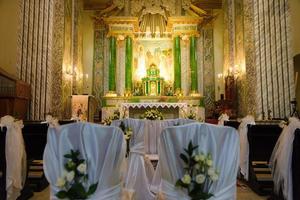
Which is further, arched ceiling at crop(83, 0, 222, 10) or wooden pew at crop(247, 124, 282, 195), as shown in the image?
arched ceiling at crop(83, 0, 222, 10)

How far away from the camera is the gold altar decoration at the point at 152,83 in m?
13.0

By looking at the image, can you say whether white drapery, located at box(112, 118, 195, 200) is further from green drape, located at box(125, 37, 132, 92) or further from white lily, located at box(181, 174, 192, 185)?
green drape, located at box(125, 37, 132, 92)

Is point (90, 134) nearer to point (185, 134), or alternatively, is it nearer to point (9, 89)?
point (185, 134)

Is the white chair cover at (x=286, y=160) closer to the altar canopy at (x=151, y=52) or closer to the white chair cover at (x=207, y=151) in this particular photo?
the white chair cover at (x=207, y=151)

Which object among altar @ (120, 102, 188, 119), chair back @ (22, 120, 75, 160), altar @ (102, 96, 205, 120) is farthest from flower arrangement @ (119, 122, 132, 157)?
altar @ (120, 102, 188, 119)

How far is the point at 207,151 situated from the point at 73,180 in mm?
1058

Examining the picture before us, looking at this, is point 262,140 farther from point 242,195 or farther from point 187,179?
point 187,179

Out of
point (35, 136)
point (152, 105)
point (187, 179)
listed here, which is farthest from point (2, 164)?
point (152, 105)

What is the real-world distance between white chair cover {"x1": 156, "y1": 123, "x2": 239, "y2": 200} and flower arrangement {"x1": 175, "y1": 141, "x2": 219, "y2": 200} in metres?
0.08

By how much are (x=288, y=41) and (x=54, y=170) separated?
8.28m

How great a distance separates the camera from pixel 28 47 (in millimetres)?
8805

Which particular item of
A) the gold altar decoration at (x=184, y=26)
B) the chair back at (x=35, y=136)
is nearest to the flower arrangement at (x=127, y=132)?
the chair back at (x=35, y=136)

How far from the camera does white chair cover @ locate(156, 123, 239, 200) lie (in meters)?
2.39

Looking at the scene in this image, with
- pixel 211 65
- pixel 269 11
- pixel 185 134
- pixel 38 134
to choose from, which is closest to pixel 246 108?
pixel 269 11
